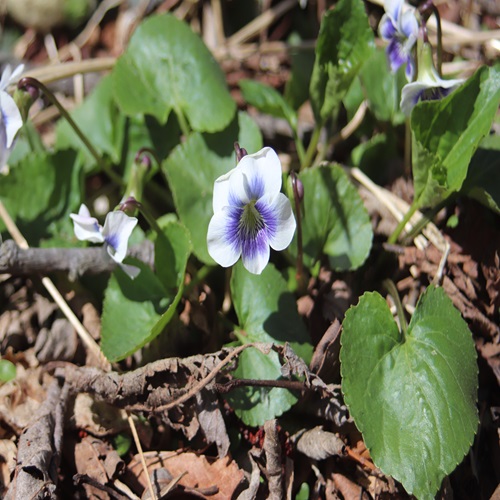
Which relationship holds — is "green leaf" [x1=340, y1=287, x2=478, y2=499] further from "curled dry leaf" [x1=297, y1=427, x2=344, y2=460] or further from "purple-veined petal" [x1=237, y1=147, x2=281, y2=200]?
"purple-veined petal" [x1=237, y1=147, x2=281, y2=200]

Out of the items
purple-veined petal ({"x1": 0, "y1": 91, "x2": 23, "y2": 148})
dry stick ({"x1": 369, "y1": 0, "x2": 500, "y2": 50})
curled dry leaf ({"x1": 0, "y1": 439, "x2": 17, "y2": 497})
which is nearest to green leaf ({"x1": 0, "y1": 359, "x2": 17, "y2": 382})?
curled dry leaf ({"x1": 0, "y1": 439, "x2": 17, "y2": 497})

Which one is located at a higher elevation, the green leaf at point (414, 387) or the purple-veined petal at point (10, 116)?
the purple-veined petal at point (10, 116)

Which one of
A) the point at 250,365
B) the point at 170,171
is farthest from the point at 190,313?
the point at 170,171

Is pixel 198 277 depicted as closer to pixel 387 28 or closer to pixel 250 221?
pixel 250 221

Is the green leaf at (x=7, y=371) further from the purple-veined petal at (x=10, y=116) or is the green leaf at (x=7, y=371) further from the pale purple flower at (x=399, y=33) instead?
the pale purple flower at (x=399, y=33)

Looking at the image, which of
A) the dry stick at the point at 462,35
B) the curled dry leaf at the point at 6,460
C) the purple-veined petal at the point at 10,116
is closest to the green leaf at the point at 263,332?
the curled dry leaf at the point at 6,460

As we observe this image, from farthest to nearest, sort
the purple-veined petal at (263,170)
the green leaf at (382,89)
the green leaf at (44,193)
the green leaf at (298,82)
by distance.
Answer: the green leaf at (298,82)
the green leaf at (382,89)
the green leaf at (44,193)
the purple-veined petal at (263,170)
